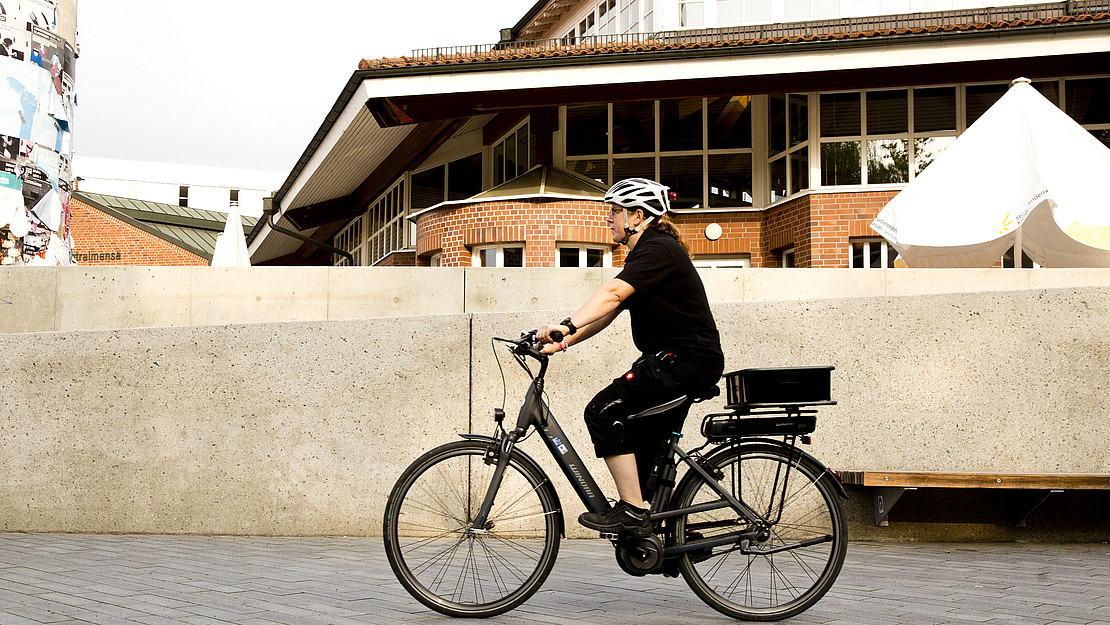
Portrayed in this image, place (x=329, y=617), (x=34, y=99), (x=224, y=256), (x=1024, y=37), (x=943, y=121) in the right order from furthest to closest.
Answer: (x=34, y=99)
(x=943, y=121)
(x=1024, y=37)
(x=224, y=256)
(x=329, y=617)

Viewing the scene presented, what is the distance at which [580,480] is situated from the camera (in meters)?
4.46

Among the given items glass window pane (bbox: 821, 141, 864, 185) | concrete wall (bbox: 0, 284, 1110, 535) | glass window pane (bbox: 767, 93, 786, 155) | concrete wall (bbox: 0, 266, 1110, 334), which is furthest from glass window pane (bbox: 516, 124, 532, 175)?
concrete wall (bbox: 0, 284, 1110, 535)

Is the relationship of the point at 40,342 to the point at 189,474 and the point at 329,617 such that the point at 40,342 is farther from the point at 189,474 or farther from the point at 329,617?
the point at 329,617

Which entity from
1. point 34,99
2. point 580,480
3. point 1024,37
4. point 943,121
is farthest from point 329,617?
point 34,99

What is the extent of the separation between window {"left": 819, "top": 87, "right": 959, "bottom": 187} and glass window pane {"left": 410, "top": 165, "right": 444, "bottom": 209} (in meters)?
8.36

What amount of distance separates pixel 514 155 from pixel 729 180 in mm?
4315

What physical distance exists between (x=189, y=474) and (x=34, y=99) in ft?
53.3

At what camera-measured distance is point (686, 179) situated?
63.9 feet

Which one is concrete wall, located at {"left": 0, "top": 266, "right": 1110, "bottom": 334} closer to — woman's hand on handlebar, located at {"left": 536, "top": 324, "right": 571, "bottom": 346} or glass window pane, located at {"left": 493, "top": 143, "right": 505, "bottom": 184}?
woman's hand on handlebar, located at {"left": 536, "top": 324, "right": 571, "bottom": 346}

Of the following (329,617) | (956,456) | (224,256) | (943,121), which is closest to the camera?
(329,617)

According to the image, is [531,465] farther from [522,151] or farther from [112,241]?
[112,241]

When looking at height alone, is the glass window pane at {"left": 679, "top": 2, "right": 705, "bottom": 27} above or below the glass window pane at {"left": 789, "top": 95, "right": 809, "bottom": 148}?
above

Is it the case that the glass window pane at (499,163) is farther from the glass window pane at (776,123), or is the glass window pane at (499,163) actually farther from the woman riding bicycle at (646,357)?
the woman riding bicycle at (646,357)

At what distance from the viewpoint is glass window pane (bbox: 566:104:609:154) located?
19.9m
